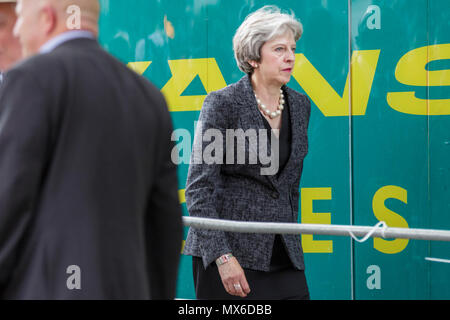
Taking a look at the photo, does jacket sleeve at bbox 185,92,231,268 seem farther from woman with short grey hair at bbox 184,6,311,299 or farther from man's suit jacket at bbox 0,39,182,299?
man's suit jacket at bbox 0,39,182,299

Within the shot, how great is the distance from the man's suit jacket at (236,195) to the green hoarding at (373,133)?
3.88 feet

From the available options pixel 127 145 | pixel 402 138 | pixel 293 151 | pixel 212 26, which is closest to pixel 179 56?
pixel 212 26

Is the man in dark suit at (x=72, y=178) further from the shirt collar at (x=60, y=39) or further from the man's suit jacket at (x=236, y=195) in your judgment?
the man's suit jacket at (x=236, y=195)

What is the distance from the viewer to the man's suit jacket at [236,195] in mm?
2875

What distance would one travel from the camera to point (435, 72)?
3.88 metres

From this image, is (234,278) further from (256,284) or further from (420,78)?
(420,78)

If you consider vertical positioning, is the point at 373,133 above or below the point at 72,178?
above

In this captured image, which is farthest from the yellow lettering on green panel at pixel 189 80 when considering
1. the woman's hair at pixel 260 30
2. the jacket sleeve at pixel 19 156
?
the jacket sleeve at pixel 19 156

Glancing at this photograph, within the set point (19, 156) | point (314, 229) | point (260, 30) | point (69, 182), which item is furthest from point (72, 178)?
point (260, 30)

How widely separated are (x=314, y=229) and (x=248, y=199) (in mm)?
554

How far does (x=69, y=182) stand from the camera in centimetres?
145

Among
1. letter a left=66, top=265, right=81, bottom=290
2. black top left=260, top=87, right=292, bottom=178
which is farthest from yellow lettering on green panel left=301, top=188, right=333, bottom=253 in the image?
letter a left=66, top=265, right=81, bottom=290
